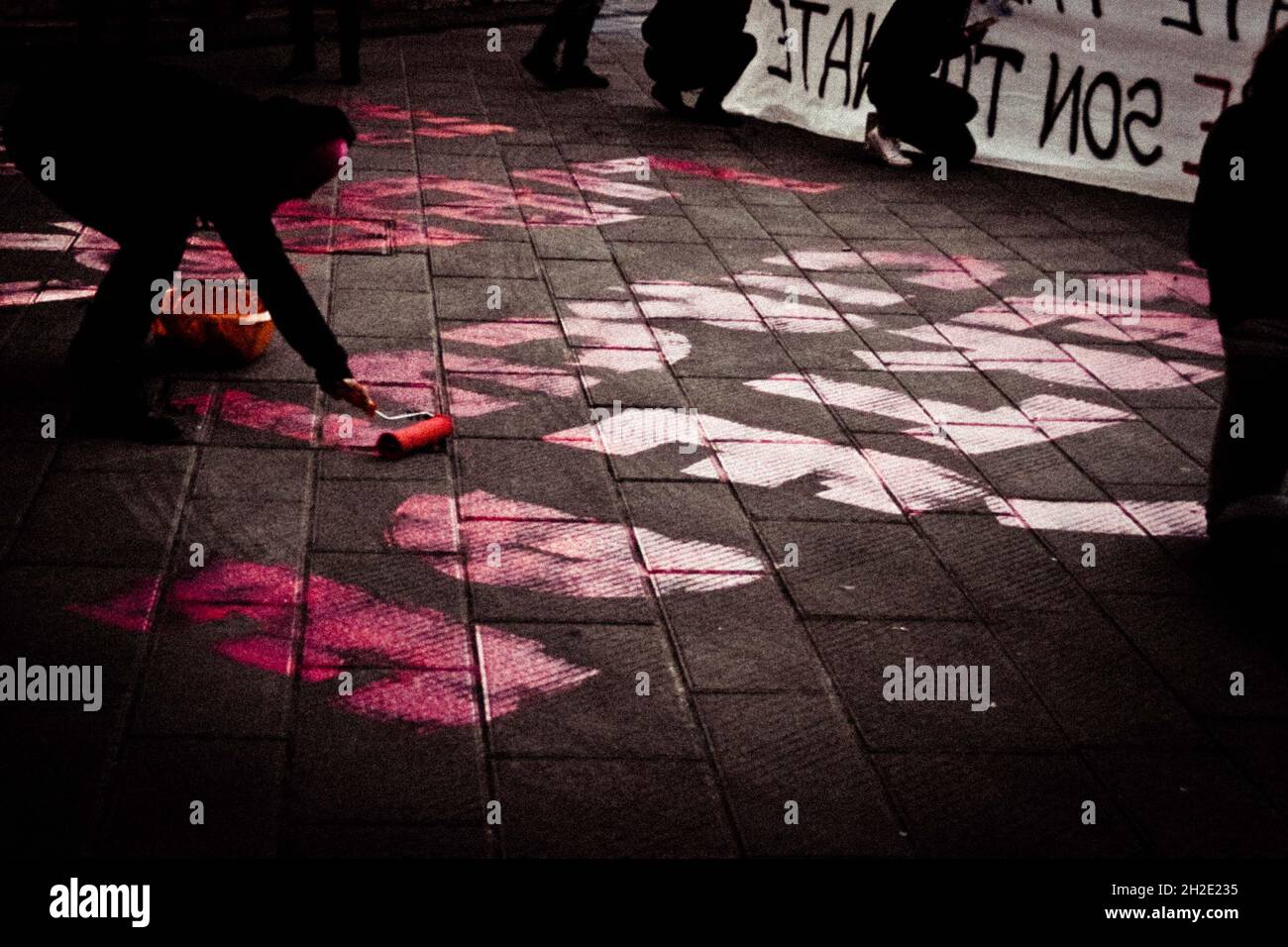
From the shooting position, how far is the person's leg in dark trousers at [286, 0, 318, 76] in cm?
1034

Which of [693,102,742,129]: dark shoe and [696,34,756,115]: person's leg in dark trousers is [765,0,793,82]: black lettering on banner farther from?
[693,102,742,129]: dark shoe

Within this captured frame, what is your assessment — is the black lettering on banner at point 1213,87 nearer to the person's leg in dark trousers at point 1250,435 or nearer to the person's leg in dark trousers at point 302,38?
the person's leg in dark trousers at point 1250,435

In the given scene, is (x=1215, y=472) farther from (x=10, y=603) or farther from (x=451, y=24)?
(x=451, y=24)

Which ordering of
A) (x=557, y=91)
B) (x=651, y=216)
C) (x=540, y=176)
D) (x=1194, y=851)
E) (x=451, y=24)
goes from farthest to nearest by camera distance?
(x=451, y=24) < (x=557, y=91) < (x=540, y=176) < (x=651, y=216) < (x=1194, y=851)

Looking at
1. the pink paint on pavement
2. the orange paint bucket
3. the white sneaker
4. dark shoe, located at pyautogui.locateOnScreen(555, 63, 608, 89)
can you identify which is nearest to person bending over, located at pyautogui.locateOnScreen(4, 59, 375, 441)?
the orange paint bucket

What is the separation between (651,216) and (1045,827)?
5197 millimetres

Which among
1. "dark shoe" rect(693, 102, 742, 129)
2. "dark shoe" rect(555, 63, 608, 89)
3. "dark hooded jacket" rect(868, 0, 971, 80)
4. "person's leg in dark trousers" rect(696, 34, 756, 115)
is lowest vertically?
"dark shoe" rect(693, 102, 742, 129)

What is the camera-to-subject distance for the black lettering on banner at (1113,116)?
8.98 metres

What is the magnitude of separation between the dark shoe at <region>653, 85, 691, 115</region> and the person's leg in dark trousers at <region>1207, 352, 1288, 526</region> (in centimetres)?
638

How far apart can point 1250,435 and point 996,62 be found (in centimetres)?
571

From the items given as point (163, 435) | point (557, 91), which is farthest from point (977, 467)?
point (557, 91)

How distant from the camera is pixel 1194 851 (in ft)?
10.2

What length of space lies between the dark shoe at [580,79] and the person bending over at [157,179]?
6508 millimetres

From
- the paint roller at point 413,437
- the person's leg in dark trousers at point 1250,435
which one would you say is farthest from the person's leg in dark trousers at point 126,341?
the person's leg in dark trousers at point 1250,435
